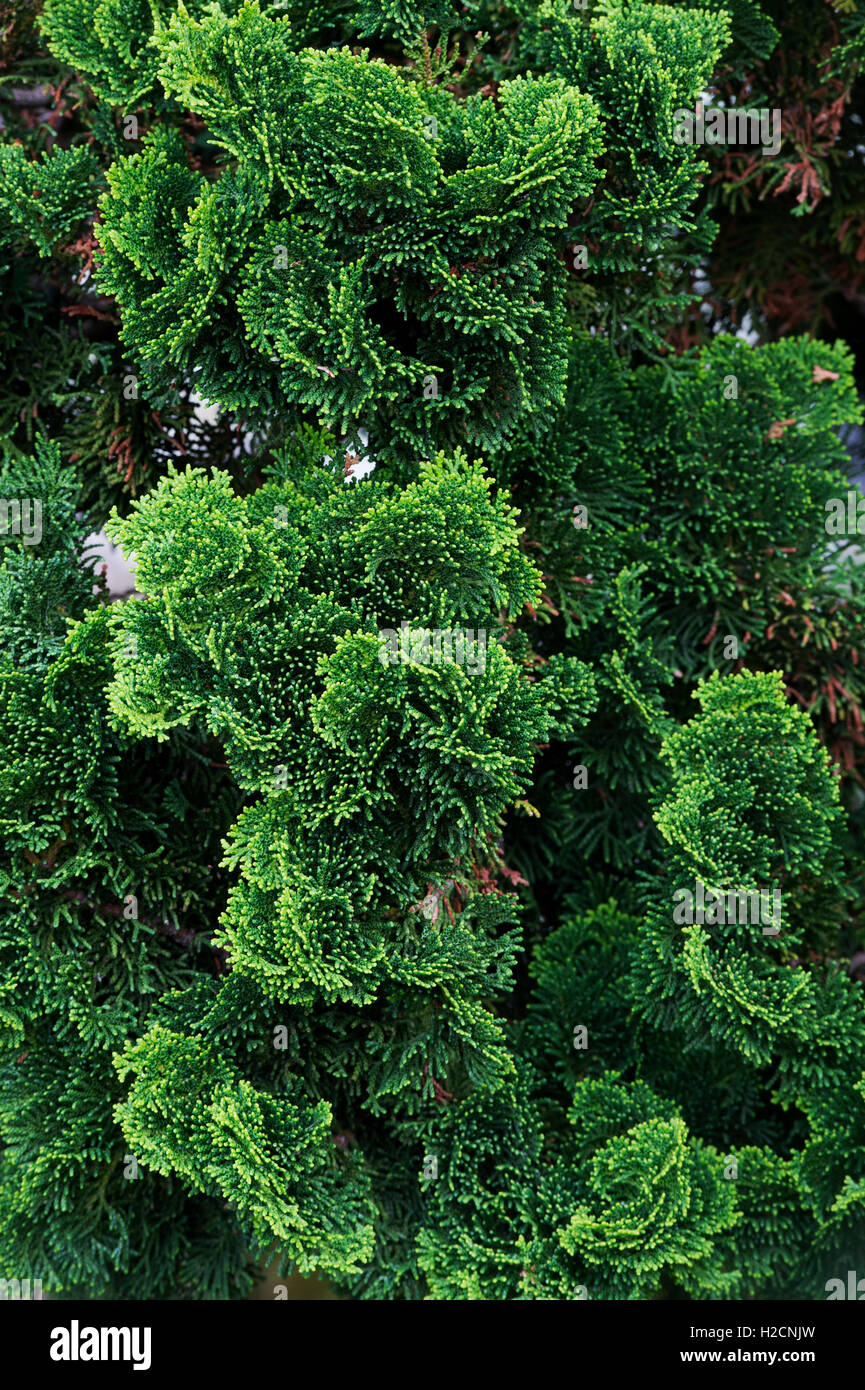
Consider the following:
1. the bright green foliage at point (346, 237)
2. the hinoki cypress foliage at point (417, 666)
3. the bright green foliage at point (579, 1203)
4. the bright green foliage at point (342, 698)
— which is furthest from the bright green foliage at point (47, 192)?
the bright green foliage at point (579, 1203)

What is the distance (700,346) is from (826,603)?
1.00m

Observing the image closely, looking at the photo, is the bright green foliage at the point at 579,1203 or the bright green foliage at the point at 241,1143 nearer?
the bright green foliage at the point at 241,1143

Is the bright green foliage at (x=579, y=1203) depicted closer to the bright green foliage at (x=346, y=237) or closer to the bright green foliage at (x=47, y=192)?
the bright green foliage at (x=346, y=237)

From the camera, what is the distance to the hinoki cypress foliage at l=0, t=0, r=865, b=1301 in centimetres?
281

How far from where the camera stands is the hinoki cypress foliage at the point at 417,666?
2.81 metres

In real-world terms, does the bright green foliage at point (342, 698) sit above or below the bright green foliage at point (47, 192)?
below

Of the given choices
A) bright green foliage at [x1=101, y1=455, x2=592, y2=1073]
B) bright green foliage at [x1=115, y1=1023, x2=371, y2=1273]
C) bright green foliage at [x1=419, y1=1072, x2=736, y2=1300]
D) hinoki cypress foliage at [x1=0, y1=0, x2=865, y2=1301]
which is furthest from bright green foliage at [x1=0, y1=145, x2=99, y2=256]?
bright green foliage at [x1=419, y1=1072, x2=736, y2=1300]

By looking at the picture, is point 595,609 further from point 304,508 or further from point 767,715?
point 304,508

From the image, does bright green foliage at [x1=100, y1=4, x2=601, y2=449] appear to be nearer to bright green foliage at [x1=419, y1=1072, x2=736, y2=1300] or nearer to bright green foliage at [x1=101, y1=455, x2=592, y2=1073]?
bright green foliage at [x1=101, y1=455, x2=592, y2=1073]

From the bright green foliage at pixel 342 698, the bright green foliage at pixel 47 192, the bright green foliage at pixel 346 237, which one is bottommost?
the bright green foliage at pixel 342 698

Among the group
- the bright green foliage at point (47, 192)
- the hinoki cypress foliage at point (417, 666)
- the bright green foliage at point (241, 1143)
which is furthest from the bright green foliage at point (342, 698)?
the bright green foliage at point (47, 192)

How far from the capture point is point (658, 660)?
352 centimetres

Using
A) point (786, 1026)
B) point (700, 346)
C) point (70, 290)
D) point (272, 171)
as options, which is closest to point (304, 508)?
point (272, 171)

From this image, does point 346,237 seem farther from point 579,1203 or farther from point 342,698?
point 579,1203
